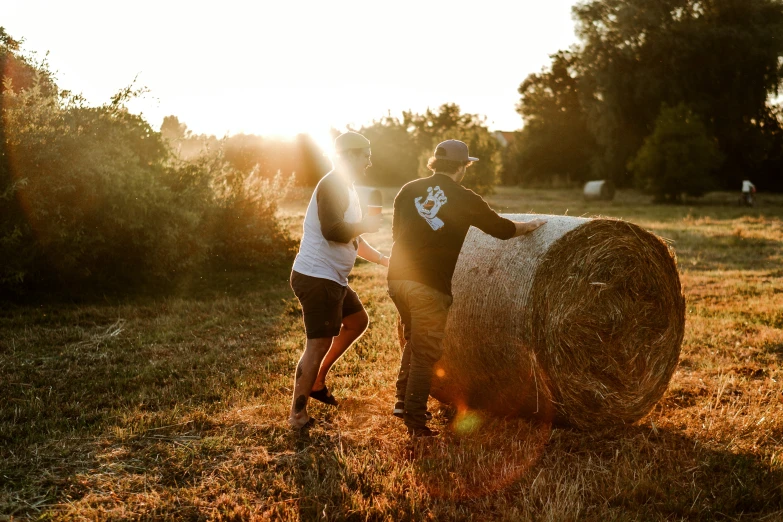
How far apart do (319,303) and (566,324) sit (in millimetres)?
1994

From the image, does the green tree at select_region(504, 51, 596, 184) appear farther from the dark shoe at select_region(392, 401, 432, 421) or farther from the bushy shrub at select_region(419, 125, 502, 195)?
the dark shoe at select_region(392, 401, 432, 421)

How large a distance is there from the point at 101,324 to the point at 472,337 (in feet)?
20.4

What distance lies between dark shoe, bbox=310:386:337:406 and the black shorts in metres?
0.83

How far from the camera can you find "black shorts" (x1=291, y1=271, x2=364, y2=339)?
5.07 metres

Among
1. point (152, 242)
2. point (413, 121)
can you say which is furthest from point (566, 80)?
point (152, 242)

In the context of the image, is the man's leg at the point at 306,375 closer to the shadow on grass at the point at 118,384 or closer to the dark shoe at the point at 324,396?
the dark shoe at the point at 324,396

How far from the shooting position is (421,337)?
16.6 feet

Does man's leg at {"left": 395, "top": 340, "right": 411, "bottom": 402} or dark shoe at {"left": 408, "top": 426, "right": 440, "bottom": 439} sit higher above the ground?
man's leg at {"left": 395, "top": 340, "right": 411, "bottom": 402}

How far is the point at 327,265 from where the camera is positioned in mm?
5102

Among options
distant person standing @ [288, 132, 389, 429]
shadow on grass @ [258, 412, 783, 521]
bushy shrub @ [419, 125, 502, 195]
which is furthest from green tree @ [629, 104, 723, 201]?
distant person standing @ [288, 132, 389, 429]

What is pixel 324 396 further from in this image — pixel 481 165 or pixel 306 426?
pixel 481 165

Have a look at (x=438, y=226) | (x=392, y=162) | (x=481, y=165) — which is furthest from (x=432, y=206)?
(x=392, y=162)

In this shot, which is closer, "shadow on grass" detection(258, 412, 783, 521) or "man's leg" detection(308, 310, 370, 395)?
"shadow on grass" detection(258, 412, 783, 521)

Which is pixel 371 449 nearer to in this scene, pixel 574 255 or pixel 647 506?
pixel 647 506
